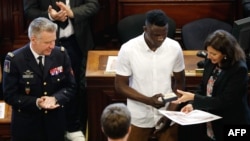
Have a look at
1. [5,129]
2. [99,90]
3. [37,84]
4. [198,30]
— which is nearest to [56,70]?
[37,84]

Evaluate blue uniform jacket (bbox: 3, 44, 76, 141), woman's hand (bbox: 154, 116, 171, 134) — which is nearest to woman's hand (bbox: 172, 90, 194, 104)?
woman's hand (bbox: 154, 116, 171, 134)

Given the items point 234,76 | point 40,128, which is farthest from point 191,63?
point 40,128

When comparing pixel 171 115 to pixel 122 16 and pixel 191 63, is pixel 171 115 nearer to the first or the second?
pixel 191 63

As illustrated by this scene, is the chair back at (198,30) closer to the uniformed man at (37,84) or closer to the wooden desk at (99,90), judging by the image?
the wooden desk at (99,90)

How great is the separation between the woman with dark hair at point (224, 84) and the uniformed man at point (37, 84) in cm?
88

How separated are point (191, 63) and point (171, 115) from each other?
1.15 meters

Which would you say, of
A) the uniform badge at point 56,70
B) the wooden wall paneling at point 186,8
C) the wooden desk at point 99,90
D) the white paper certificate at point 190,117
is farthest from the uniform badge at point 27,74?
the wooden wall paneling at point 186,8

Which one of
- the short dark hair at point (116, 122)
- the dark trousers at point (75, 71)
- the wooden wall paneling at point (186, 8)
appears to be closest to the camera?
the short dark hair at point (116, 122)

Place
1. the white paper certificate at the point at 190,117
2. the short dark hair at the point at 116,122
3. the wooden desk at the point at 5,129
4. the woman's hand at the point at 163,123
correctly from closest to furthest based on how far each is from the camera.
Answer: the short dark hair at the point at 116,122, the white paper certificate at the point at 190,117, the woman's hand at the point at 163,123, the wooden desk at the point at 5,129

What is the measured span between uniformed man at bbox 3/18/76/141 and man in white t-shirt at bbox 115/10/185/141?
0.43 meters

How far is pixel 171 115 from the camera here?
157 inches

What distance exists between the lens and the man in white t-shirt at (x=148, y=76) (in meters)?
4.09

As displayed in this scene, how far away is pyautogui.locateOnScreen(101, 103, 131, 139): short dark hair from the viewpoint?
305 centimetres

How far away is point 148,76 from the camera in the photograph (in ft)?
13.5
